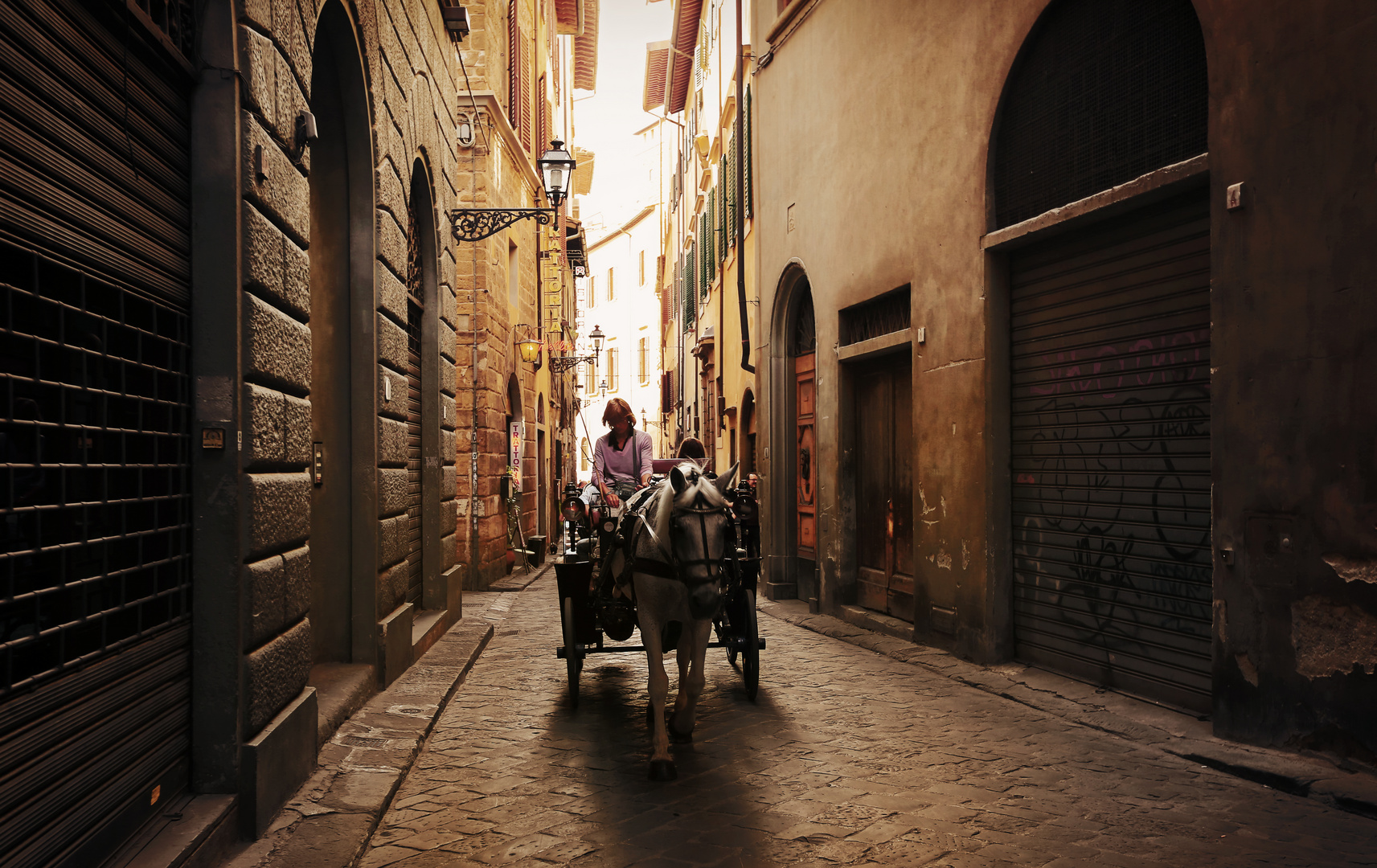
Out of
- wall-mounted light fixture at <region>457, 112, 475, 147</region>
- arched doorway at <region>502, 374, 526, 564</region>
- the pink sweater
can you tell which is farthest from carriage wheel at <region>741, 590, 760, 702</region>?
arched doorway at <region>502, 374, 526, 564</region>

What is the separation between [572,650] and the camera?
20.7 feet

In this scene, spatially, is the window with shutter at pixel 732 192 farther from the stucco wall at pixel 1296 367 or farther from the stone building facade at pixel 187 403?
the stucco wall at pixel 1296 367

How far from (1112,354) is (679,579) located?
11.2 feet

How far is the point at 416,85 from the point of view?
777 cm

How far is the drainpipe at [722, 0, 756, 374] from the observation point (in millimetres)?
14328

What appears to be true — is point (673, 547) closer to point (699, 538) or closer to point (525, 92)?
point (699, 538)

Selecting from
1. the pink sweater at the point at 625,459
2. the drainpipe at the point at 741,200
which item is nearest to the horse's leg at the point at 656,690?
the pink sweater at the point at 625,459

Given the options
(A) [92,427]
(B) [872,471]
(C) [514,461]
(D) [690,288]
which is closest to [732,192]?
(C) [514,461]

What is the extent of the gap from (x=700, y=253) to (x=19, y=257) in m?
19.9

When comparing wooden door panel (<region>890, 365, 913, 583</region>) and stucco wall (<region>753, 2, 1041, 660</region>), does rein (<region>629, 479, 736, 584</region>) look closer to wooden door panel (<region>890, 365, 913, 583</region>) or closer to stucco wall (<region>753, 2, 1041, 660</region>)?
stucco wall (<region>753, 2, 1041, 660</region>)

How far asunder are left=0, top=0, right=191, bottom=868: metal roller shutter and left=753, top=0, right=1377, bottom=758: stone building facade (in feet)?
16.3

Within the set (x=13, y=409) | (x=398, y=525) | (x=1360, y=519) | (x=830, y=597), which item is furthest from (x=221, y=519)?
(x=830, y=597)

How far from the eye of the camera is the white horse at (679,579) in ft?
15.2

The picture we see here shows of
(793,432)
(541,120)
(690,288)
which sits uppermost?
(541,120)
